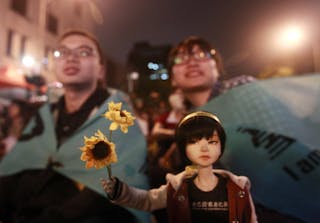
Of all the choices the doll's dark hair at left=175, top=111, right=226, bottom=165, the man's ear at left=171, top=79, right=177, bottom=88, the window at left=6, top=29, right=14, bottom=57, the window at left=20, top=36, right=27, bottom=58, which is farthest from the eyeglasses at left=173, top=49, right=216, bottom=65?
the window at left=20, top=36, right=27, bottom=58

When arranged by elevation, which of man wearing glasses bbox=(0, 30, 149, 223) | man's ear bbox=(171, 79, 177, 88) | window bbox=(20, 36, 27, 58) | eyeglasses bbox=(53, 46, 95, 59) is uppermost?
Answer: window bbox=(20, 36, 27, 58)

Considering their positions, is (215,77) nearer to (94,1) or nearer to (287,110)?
(287,110)

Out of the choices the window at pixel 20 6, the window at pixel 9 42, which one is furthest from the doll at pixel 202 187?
the window at pixel 20 6

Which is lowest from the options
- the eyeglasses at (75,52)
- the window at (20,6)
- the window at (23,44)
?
the eyeglasses at (75,52)

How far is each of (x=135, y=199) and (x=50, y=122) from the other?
82 centimetres

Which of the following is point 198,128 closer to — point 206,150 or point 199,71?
point 206,150

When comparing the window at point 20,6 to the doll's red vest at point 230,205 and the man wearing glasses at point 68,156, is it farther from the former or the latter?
the doll's red vest at point 230,205

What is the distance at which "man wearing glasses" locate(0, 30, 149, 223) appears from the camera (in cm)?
140

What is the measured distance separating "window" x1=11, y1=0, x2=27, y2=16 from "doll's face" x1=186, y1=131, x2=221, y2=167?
883 centimetres

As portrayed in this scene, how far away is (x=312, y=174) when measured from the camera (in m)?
1.26

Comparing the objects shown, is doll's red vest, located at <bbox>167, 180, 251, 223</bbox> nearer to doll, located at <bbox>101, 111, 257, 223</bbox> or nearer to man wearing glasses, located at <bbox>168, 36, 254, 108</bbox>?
doll, located at <bbox>101, 111, 257, 223</bbox>

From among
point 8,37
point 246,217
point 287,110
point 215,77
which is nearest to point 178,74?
point 215,77

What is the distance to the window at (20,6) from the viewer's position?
8417mm

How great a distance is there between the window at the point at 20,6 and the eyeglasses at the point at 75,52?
→ 26.0 feet
